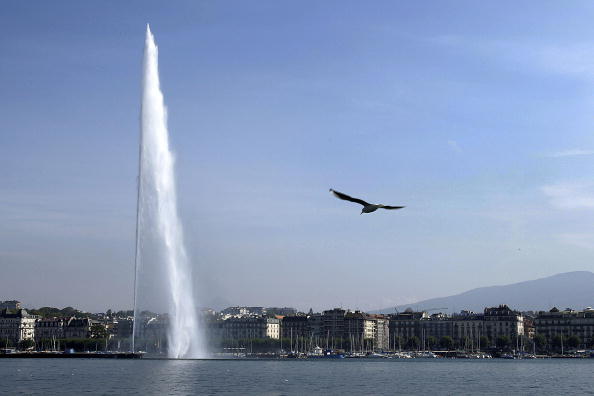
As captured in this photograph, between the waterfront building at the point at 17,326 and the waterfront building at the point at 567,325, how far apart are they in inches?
3807

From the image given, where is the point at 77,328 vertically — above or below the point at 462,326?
below

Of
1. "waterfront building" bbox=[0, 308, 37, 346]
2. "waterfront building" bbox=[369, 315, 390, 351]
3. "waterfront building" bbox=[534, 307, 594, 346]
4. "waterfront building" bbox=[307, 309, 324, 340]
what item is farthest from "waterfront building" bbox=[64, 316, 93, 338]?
"waterfront building" bbox=[534, 307, 594, 346]

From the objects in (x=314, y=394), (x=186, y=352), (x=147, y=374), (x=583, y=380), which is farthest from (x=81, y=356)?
(x=314, y=394)

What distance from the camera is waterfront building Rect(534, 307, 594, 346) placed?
174500 mm

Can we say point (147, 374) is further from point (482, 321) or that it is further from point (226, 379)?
point (482, 321)

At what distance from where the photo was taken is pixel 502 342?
166000 mm

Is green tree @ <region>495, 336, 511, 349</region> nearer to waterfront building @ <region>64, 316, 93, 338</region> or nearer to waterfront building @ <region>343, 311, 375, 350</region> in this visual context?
waterfront building @ <region>343, 311, 375, 350</region>

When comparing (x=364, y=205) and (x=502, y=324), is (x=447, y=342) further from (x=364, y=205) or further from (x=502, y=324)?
(x=364, y=205)

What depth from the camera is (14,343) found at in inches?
6752

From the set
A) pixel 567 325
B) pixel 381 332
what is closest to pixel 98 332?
pixel 381 332

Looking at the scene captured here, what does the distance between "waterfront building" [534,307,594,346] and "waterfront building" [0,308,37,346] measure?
96.7 m

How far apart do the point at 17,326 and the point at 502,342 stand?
90377mm

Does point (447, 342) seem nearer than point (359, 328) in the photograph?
Yes

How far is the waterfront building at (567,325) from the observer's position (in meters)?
174
